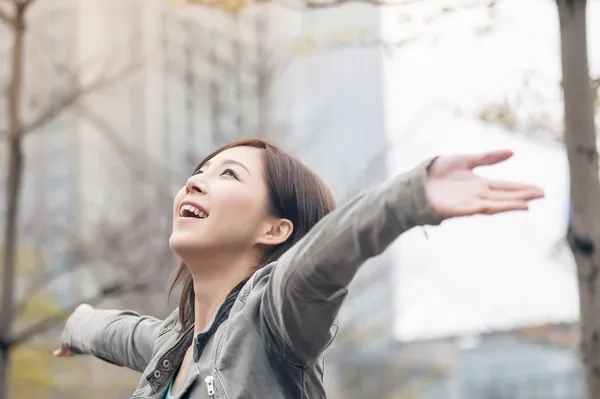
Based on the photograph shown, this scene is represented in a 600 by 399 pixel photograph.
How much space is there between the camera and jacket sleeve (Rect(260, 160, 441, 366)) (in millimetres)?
1685

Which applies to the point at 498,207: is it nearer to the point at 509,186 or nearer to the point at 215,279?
the point at 509,186

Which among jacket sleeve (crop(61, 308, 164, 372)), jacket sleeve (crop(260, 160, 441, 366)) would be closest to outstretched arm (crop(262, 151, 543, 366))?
jacket sleeve (crop(260, 160, 441, 366))

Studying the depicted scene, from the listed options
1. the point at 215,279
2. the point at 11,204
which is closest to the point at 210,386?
the point at 215,279

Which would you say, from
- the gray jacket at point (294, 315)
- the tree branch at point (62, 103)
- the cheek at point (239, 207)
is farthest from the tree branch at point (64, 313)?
the cheek at point (239, 207)

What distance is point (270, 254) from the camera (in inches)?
94.4

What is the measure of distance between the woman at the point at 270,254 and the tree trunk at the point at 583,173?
175 cm

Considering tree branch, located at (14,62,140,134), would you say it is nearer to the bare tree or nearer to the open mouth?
the bare tree

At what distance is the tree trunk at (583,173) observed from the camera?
3.81m

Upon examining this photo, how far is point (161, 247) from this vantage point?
10.4 metres

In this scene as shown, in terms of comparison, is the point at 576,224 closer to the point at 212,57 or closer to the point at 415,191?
the point at 415,191

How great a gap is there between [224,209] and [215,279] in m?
0.19

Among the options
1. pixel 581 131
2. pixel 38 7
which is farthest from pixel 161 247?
pixel 581 131

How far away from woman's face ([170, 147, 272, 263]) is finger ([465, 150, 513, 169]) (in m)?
0.80

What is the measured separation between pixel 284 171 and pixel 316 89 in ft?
40.5
